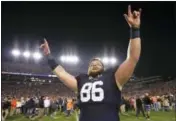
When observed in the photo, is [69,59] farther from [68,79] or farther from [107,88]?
[107,88]

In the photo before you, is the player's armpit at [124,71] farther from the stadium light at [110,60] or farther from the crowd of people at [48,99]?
the crowd of people at [48,99]

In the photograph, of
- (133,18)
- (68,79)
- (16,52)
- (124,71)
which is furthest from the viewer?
(16,52)

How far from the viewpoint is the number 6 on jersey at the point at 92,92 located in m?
1.77

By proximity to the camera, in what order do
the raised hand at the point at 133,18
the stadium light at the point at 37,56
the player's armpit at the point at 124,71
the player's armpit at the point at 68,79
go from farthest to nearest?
the stadium light at the point at 37,56, the player's armpit at the point at 68,79, the player's armpit at the point at 124,71, the raised hand at the point at 133,18

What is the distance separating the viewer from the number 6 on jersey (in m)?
1.77

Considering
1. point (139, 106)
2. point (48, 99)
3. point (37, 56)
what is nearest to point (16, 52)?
point (37, 56)

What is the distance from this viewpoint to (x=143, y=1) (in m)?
3.93

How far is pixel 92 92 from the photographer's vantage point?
5.85 feet

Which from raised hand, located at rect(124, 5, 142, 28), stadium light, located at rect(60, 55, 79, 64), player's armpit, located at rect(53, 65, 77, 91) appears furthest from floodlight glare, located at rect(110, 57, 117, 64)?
raised hand, located at rect(124, 5, 142, 28)

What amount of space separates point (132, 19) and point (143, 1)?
7.82 feet

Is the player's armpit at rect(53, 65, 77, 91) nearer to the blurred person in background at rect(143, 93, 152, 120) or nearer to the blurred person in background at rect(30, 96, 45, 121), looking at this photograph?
the blurred person in background at rect(30, 96, 45, 121)

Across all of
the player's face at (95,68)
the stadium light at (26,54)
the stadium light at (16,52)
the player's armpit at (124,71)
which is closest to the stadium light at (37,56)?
the stadium light at (26,54)

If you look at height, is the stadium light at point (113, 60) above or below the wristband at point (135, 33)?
above

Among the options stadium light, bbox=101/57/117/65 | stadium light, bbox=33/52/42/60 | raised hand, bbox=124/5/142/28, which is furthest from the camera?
stadium light, bbox=33/52/42/60
